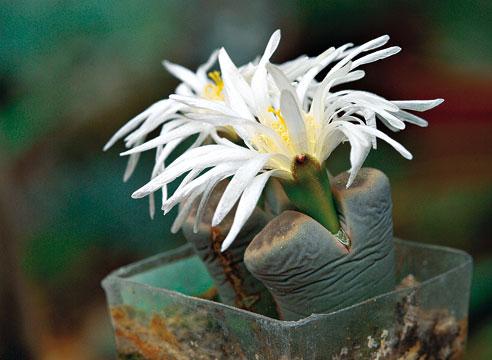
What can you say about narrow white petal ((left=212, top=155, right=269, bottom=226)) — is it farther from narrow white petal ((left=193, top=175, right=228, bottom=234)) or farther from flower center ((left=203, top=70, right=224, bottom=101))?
flower center ((left=203, top=70, right=224, bottom=101))

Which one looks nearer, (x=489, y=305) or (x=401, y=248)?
(x=401, y=248)

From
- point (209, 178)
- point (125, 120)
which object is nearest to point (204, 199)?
point (209, 178)

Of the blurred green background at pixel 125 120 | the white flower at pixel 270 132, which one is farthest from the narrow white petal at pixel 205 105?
the blurred green background at pixel 125 120

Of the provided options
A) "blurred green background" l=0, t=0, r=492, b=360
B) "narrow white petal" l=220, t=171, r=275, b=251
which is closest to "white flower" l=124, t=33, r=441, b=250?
"narrow white petal" l=220, t=171, r=275, b=251

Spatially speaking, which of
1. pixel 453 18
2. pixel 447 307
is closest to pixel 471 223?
pixel 453 18

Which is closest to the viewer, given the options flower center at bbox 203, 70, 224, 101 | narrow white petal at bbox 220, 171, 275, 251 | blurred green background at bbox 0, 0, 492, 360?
narrow white petal at bbox 220, 171, 275, 251

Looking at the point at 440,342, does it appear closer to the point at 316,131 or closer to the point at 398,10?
the point at 316,131

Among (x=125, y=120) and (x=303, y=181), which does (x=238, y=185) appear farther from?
(x=125, y=120)
